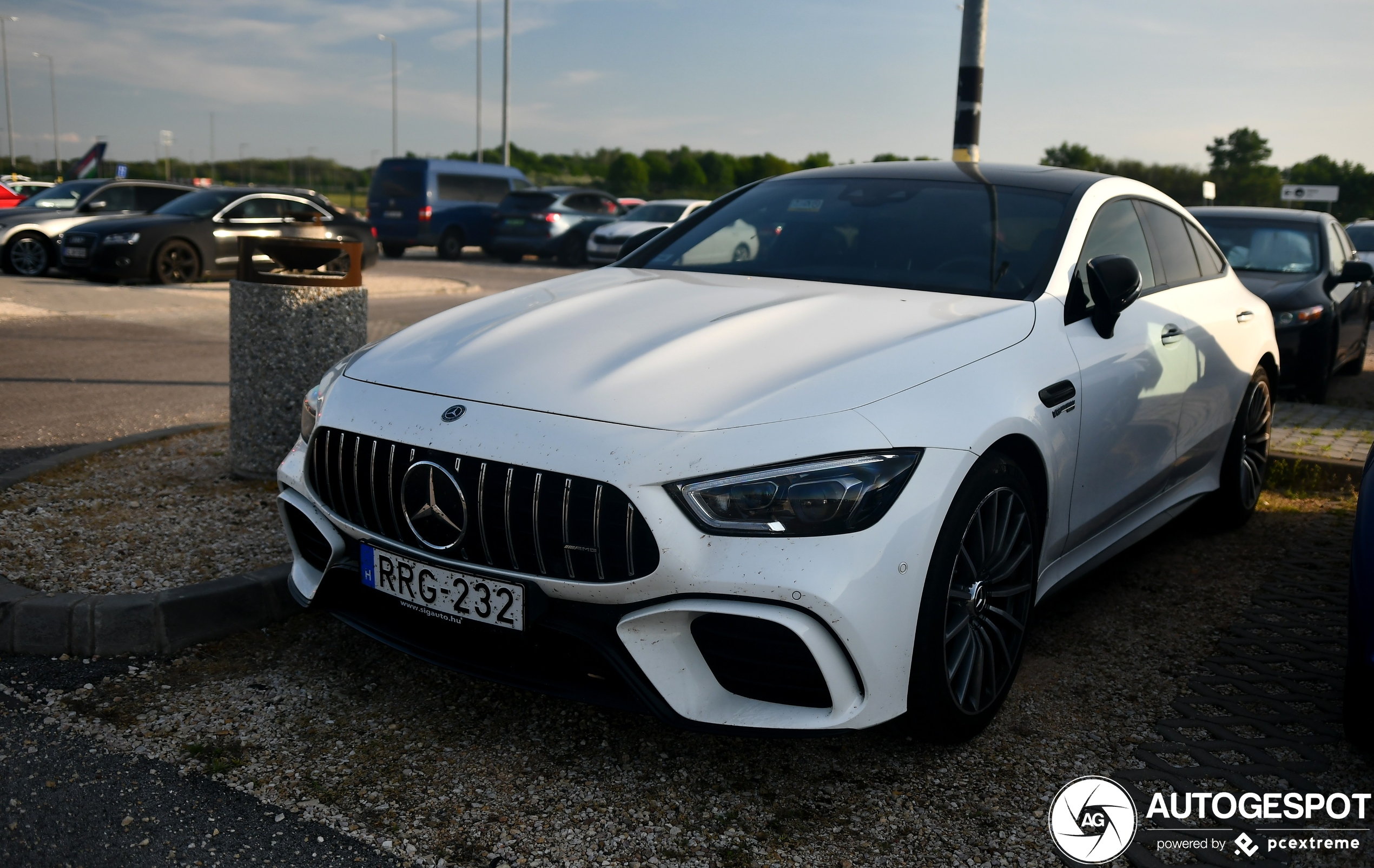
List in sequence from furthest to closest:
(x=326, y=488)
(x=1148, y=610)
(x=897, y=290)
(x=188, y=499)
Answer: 1. (x=188, y=499)
2. (x=1148, y=610)
3. (x=897, y=290)
4. (x=326, y=488)

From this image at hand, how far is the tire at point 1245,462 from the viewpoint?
4.79 metres

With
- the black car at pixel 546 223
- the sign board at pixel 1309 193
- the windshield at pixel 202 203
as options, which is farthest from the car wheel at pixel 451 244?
the sign board at pixel 1309 193

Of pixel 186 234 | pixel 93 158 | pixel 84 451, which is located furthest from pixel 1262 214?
pixel 93 158

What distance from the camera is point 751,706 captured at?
2.48 meters

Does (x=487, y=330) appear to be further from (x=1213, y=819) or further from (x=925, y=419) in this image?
(x=1213, y=819)

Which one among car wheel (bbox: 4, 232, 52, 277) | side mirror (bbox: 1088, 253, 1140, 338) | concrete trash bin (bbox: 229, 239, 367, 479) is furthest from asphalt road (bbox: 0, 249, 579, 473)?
side mirror (bbox: 1088, 253, 1140, 338)

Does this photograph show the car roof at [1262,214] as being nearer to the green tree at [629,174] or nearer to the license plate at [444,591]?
the license plate at [444,591]

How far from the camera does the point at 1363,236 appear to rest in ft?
54.1

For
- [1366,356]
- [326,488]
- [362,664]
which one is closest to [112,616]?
[362,664]

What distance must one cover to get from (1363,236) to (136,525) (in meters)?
17.5

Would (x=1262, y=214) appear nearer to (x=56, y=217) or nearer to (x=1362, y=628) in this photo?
(x=1362, y=628)

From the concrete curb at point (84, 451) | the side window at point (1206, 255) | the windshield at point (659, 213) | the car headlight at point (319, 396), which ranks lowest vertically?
the concrete curb at point (84, 451)

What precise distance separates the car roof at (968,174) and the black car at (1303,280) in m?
4.77

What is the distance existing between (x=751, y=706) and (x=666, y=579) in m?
0.36
